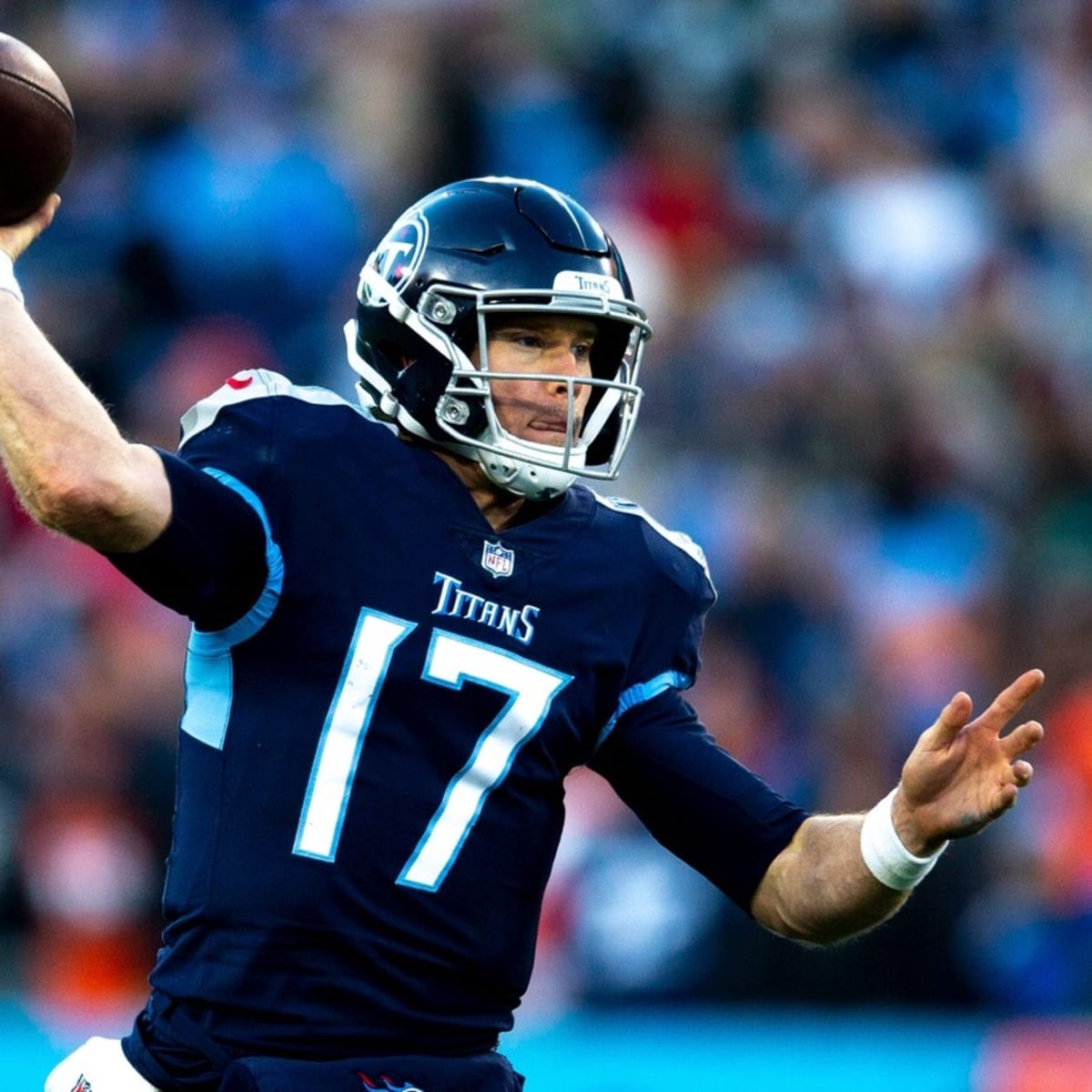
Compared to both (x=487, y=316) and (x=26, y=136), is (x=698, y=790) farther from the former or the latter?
(x=26, y=136)

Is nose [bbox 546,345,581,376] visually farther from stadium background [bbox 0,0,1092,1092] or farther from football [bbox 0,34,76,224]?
stadium background [bbox 0,0,1092,1092]

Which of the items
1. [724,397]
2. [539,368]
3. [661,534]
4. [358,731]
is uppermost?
[724,397]

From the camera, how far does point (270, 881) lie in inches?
124

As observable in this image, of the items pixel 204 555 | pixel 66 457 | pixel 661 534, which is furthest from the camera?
pixel 661 534

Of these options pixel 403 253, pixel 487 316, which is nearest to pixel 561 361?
pixel 487 316

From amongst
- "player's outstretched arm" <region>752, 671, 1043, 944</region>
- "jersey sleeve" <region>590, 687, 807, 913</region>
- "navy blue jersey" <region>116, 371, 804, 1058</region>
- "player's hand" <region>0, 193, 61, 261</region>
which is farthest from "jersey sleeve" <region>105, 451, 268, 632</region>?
"player's outstretched arm" <region>752, 671, 1043, 944</region>

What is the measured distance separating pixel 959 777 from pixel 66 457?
141cm

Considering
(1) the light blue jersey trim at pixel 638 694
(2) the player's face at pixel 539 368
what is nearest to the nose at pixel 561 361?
(2) the player's face at pixel 539 368

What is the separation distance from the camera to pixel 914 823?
11.1 ft

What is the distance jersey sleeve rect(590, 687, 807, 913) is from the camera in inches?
139

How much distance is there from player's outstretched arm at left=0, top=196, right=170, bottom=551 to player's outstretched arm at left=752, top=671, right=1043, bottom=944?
46.4 inches

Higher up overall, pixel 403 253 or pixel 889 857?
pixel 403 253

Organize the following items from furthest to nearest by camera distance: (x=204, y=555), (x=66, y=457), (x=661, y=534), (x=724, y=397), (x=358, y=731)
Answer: (x=724, y=397), (x=661, y=534), (x=358, y=731), (x=204, y=555), (x=66, y=457)

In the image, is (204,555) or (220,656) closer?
(204,555)
